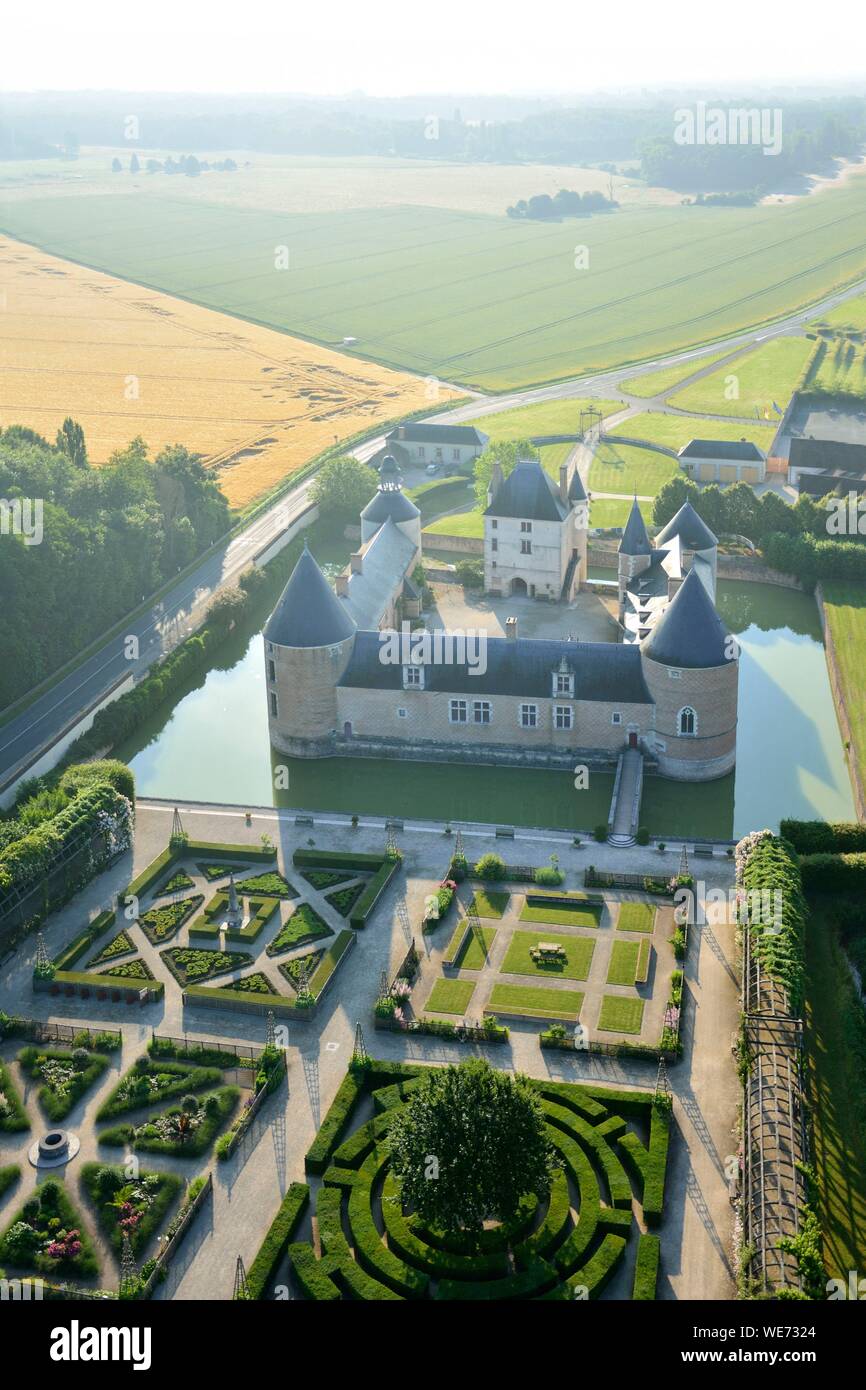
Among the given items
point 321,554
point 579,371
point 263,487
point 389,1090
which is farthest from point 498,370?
point 389,1090

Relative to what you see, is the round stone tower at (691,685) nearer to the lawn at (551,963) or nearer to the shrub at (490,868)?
the shrub at (490,868)

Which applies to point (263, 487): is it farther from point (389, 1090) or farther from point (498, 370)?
point (389, 1090)

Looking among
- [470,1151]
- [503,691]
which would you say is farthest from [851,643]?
[470,1151]

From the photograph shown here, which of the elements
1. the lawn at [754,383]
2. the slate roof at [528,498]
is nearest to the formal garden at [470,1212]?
the slate roof at [528,498]

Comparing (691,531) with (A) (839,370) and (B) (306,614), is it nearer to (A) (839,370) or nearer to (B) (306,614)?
(B) (306,614)
